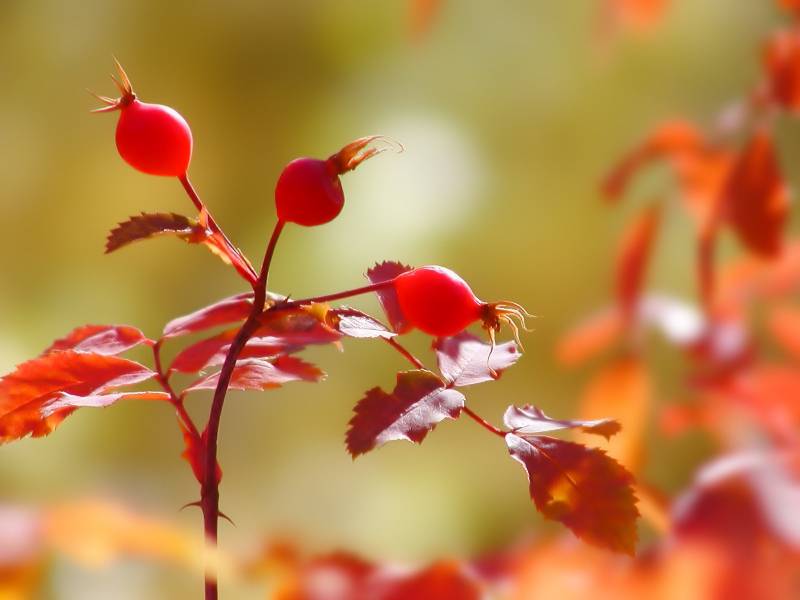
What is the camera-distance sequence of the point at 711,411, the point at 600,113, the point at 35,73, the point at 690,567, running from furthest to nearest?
→ the point at 600,113 → the point at 35,73 → the point at 711,411 → the point at 690,567

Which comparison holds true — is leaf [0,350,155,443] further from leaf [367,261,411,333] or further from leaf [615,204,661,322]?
leaf [615,204,661,322]

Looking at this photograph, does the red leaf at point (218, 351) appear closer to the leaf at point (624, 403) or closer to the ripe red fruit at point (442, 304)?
the ripe red fruit at point (442, 304)

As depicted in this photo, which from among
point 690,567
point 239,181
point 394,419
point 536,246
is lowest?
point 690,567

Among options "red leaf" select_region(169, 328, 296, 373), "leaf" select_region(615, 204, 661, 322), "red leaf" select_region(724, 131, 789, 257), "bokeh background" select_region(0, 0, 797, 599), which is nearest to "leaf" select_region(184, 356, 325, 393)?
"red leaf" select_region(169, 328, 296, 373)

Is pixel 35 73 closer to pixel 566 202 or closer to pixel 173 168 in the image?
pixel 566 202

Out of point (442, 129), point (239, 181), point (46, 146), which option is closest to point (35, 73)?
point (46, 146)

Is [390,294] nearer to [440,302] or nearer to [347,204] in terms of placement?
[440,302]

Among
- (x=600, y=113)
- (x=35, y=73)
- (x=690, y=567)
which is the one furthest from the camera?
(x=600, y=113)
